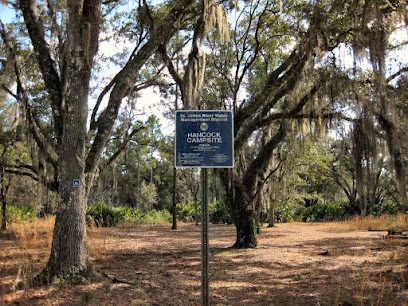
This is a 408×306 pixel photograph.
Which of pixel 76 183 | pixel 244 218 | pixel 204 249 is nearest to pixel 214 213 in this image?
pixel 244 218

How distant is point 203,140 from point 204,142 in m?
0.03

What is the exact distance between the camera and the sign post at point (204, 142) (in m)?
4.08

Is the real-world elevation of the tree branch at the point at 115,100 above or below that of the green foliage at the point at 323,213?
above

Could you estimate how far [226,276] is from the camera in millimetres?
6949

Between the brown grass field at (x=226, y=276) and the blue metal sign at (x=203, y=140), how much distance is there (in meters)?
2.09

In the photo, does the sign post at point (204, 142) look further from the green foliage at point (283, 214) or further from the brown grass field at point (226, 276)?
the green foliage at point (283, 214)

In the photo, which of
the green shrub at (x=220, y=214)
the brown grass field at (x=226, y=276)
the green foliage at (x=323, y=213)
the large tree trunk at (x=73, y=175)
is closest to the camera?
the brown grass field at (x=226, y=276)

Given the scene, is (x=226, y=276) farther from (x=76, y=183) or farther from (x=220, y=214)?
(x=220, y=214)

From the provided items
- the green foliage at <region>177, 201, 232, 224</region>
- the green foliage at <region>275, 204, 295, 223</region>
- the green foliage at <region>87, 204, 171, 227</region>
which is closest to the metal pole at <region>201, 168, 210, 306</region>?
the green foliage at <region>87, 204, 171, 227</region>

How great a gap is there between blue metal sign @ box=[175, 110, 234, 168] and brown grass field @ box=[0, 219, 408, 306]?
209 centimetres

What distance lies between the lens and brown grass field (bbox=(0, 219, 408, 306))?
16.5 ft

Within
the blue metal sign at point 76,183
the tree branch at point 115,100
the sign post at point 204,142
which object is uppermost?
the tree branch at point 115,100

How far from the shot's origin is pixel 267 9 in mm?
11148

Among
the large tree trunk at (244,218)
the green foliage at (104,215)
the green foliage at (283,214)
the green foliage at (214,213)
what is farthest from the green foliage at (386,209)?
the large tree trunk at (244,218)
